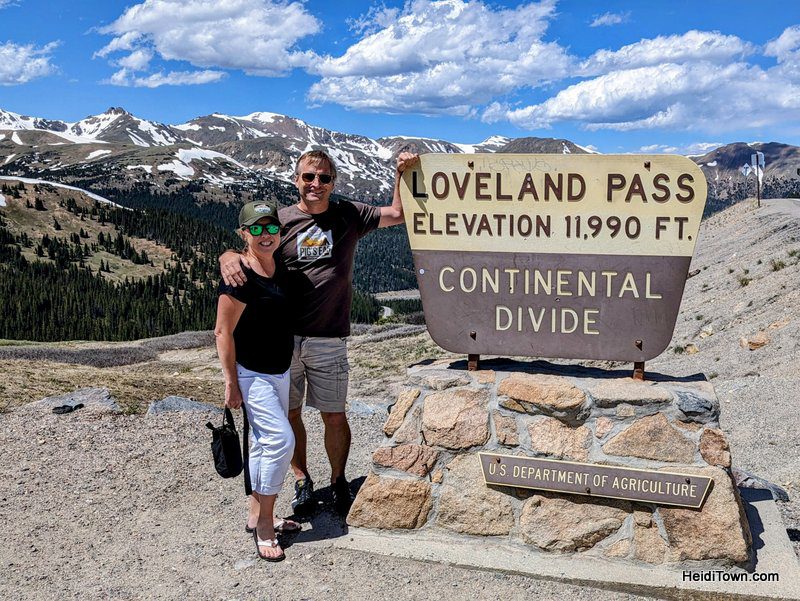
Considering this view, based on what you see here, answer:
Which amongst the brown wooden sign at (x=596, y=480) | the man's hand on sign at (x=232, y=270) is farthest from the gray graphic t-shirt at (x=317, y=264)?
the brown wooden sign at (x=596, y=480)

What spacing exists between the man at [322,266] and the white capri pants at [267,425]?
553mm

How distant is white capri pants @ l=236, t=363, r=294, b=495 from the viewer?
A: 16.2 ft

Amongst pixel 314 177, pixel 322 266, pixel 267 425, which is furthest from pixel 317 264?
pixel 267 425

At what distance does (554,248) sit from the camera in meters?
5.30

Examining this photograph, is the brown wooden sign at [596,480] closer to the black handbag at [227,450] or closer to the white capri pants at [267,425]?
the white capri pants at [267,425]

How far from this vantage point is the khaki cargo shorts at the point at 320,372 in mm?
5543

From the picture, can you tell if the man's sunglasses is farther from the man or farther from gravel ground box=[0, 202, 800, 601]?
gravel ground box=[0, 202, 800, 601]

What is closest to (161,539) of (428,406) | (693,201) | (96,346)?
(428,406)

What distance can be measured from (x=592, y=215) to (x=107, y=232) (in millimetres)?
141315

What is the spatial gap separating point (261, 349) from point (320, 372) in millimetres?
823

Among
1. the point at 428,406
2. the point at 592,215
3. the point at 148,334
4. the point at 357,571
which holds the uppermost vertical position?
the point at 592,215

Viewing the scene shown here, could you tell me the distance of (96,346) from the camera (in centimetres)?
4953

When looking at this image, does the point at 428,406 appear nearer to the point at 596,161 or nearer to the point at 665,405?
the point at 665,405

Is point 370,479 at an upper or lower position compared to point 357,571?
upper
